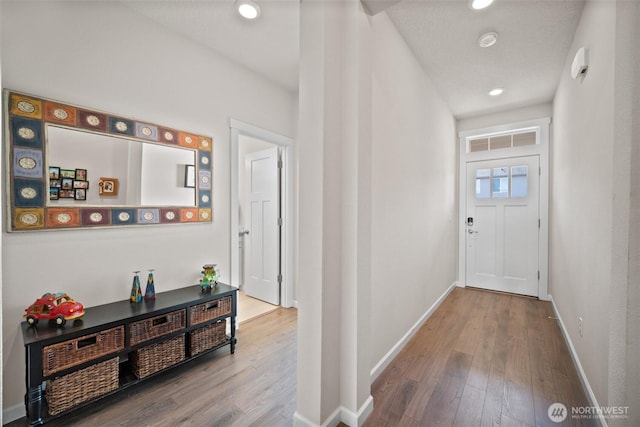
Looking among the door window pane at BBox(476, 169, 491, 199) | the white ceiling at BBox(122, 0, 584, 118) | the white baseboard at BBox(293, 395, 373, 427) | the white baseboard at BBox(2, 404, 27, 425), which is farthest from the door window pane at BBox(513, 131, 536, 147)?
the white baseboard at BBox(2, 404, 27, 425)

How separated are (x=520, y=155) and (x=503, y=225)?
99cm

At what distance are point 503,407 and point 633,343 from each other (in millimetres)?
890

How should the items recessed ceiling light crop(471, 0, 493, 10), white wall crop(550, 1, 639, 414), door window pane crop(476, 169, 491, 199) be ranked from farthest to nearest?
door window pane crop(476, 169, 491, 199), recessed ceiling light crop(471, 0, 493, 10), white wall crop(550, 1, 639, 414)

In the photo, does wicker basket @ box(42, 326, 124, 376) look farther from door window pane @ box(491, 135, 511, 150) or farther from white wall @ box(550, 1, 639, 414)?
door window pane @ box(491, 135, 511, 150)

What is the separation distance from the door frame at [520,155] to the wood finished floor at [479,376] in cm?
97

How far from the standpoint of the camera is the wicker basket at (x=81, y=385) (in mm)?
1540

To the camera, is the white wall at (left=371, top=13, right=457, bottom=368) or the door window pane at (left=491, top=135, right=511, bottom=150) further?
the door window pane at (left=491, top=135, right=511, bottom=150)

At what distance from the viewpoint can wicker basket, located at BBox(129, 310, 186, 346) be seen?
1.81 m

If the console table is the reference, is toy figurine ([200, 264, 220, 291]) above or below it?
above

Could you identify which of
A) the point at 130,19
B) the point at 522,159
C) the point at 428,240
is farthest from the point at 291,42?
the point at 522,159

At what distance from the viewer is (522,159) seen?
3.85 meters

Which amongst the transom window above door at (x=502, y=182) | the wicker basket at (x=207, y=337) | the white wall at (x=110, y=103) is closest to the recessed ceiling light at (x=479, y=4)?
the white wall at (x=110, y=103)

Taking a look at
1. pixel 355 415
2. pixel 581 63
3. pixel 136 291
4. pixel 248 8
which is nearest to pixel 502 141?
pixel 581 63

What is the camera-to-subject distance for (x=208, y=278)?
93.7 inches
